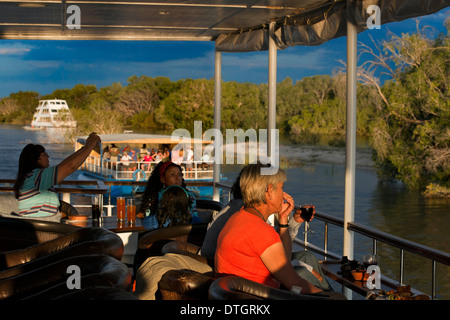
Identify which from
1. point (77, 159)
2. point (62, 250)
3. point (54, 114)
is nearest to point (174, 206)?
point (77, 159)

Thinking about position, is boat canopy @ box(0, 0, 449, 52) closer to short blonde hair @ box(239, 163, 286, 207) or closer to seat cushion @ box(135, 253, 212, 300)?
short blonde hair @ box(239, 163, 286, 207)

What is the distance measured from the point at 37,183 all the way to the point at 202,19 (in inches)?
97.0

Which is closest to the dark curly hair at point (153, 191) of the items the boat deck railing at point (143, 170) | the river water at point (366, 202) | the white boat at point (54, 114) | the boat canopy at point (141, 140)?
the river water at point (366, 202)

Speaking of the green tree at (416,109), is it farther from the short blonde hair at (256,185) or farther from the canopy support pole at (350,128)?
the short blonde hair at (256,185)

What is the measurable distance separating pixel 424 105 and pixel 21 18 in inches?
939

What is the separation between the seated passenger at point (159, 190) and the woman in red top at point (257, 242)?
1.56m

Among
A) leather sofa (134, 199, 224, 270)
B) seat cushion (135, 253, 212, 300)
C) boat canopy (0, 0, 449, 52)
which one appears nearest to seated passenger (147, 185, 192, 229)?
leather sofa (134, 199, 224, 270)

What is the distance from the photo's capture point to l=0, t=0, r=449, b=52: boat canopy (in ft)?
13.8

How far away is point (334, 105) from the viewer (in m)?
45.0

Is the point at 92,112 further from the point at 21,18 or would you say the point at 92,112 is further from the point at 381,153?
the point at 21,18

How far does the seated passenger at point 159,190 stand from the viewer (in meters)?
3.97

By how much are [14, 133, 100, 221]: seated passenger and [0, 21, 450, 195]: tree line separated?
11722 millimetres

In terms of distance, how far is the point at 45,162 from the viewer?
3596 millimetres

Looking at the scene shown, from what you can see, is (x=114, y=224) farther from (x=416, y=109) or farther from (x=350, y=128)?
(x=416, y=109)
